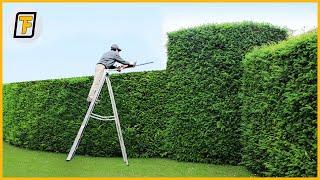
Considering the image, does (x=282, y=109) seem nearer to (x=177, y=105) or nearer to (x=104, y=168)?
(x=177, y=105)

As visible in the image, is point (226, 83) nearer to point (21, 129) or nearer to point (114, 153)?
point (114, 153)

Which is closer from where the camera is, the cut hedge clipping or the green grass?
the green grass

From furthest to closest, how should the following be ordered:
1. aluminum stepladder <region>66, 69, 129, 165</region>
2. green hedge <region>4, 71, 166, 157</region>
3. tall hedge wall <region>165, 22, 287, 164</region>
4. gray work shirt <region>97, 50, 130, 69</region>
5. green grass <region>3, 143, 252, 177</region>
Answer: green hedge <region>4, 71, 166, 157</region>, gray work shirt <region>97, 50, 130, 69</region>, aluminum stepladder <region>66, 69, 129, 165</region>, tall hedge wall <region>165, 22, 287, 164</region>, green grass <region>3, 143, 252, 177</region>

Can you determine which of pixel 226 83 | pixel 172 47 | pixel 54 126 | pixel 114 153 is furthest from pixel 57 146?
pixel 226 83

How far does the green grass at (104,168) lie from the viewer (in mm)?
9770

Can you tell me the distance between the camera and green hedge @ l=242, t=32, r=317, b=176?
7566mm

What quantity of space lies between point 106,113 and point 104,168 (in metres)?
2.06

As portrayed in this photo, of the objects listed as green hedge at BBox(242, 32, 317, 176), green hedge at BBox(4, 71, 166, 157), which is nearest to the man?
green hedge at BBox(4, 71, 166, 157)

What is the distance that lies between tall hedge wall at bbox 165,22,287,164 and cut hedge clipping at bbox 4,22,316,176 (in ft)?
0.07

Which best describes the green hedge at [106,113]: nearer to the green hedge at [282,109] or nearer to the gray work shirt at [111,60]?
the gray work shirt at [111,60]

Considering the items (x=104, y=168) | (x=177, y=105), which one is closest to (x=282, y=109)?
(x=177, y=105)

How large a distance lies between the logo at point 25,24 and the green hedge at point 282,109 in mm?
4794

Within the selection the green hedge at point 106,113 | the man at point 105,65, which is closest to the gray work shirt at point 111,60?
the man at point 105,65

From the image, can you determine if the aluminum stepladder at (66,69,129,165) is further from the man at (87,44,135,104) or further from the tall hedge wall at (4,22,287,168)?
the tall hedge wall at (4,22,287,168)
